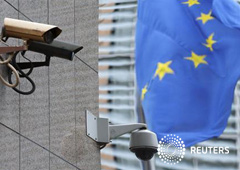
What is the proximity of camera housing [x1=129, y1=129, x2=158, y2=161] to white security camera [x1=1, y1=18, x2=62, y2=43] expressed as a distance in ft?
9.60

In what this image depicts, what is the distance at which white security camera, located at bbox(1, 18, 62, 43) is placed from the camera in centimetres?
905

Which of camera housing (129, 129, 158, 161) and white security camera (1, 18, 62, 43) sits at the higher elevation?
white security camera (1, 18, 62, 43)

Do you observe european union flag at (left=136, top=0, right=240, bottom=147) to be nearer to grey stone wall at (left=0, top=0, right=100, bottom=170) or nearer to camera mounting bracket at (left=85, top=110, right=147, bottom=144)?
camera mounting bracket at (left=85, top=110, right=147, bottom=144)

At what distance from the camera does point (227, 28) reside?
24000 millimetres

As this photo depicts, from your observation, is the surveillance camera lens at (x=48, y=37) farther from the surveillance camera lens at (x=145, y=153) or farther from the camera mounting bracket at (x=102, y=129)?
the surveillance camera lens at (x=145, y=153)

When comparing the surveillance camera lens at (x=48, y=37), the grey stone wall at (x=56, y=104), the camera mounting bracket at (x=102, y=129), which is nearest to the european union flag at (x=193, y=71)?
the camera mounting bracket at (x=102, y=129)

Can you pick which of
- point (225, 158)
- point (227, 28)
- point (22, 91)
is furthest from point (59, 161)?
point (225, 158)

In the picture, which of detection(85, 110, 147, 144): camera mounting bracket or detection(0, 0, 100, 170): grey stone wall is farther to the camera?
detection(85, 110, 147, 144): camera mounting bracket

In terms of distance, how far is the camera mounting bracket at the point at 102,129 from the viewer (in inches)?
465

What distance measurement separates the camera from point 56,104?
10984 millimetres

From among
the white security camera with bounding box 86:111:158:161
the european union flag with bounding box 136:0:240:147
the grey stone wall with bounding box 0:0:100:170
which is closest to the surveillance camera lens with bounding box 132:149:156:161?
the white security camera with bounding box 86:111:158:161

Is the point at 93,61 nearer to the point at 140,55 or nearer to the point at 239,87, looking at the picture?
the point at 140,55

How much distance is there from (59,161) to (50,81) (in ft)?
2.39

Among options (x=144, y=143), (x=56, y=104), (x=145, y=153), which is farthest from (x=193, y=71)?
(x=56, y=104)
